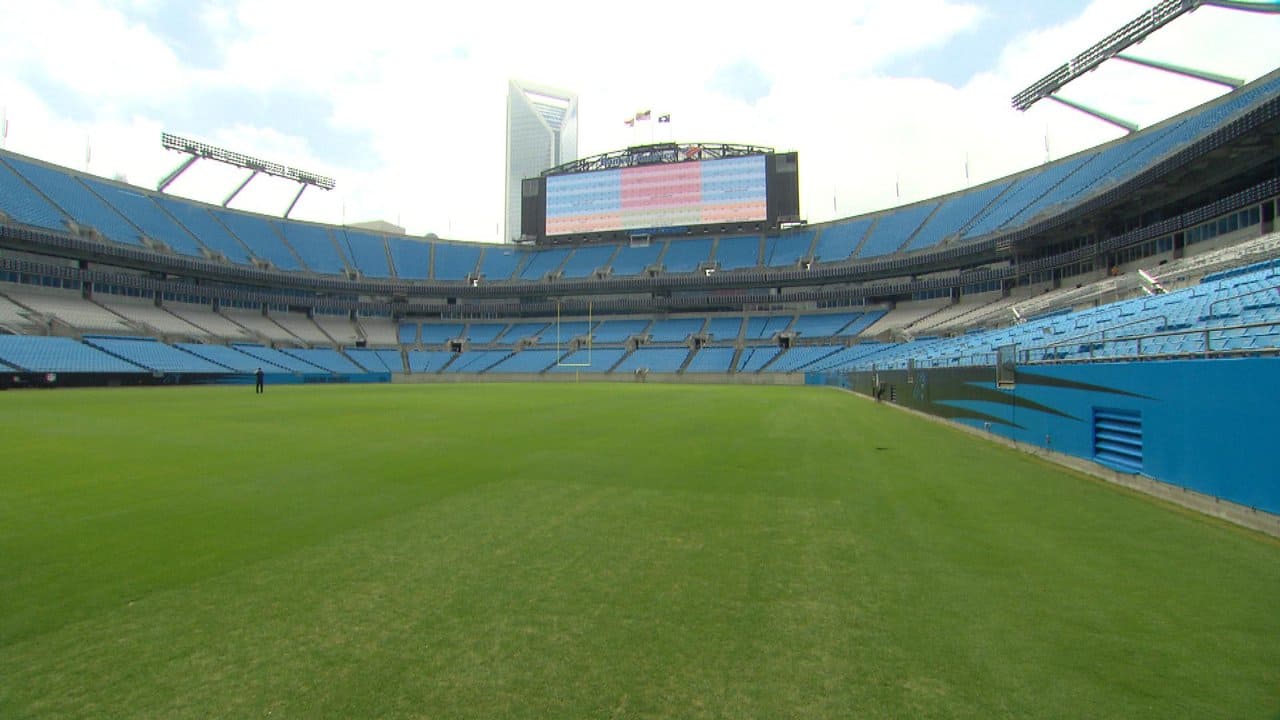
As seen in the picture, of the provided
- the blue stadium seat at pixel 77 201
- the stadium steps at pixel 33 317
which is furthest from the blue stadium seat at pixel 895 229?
the blue stadium seat at pixel 77 201

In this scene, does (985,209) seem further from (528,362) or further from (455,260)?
(455,260)

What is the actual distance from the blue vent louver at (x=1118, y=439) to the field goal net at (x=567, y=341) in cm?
5085

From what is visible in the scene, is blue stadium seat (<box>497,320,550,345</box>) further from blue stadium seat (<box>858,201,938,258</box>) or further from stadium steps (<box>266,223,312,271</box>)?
blue stadium seat (<box>858,201,938,258</box>)

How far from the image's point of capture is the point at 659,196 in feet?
211

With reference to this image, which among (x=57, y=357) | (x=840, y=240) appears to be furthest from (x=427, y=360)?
(x=840, y=240)

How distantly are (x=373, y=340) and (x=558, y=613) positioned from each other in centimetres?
6655

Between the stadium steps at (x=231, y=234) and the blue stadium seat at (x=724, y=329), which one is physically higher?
the stadium steps at (x=231, y=234)

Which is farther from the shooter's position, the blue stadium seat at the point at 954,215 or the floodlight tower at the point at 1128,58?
the blue stadium seat at the point at 954,215

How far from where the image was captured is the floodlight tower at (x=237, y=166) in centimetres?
5544

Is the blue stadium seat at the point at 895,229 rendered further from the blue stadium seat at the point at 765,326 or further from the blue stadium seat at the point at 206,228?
the blue stadium seat at the point at 206,228

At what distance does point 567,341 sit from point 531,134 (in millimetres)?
144014

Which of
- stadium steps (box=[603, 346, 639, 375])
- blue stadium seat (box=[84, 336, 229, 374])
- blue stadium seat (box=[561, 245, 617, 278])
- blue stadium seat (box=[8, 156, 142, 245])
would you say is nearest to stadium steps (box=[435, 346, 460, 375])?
stadium steps (box=[603, 346, 639, 375])

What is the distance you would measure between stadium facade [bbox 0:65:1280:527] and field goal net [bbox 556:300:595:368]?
0.48 meters

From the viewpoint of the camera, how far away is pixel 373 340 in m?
63.2
